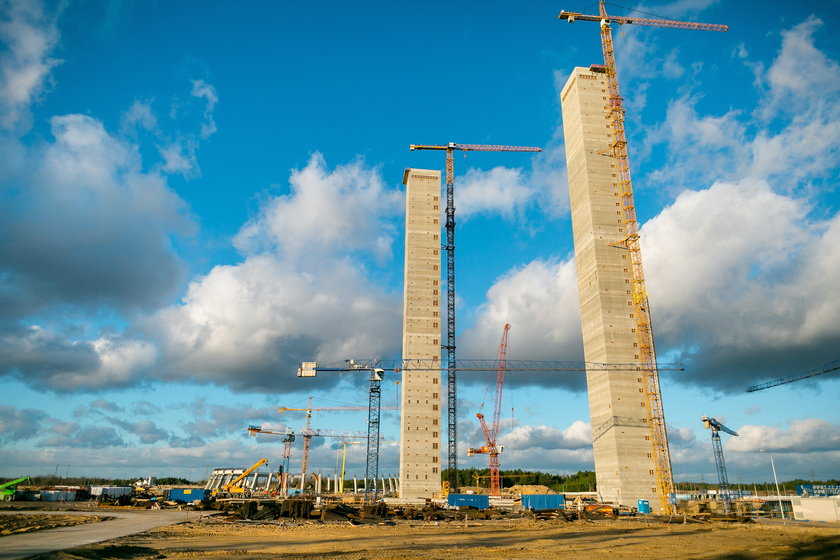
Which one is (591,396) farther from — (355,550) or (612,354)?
(355,550)

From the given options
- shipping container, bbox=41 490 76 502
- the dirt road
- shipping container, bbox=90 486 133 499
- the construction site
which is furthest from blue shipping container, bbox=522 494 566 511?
shipping container, bbox=41 490 76 502

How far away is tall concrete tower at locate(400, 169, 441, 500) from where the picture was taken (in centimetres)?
9962

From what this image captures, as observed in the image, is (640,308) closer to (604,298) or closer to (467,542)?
(604,298)

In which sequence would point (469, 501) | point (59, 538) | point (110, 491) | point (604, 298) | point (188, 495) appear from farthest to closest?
point (110, 491), point (604, 298), point (188, 495), point (469, 501), point (59, 538)

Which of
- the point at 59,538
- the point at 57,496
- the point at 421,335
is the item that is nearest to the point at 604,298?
the point at 421,335

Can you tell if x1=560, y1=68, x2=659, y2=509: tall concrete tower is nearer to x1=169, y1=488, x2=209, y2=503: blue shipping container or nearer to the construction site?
the construction site

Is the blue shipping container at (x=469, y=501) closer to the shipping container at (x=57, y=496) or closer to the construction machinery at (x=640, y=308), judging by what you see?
the construction machinery at (x=640, y=308)

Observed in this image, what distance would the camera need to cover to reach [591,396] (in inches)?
3314

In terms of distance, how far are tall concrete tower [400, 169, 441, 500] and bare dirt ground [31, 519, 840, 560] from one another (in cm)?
4649

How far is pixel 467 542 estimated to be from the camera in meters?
37.9

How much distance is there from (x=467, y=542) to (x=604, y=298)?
52.5 m

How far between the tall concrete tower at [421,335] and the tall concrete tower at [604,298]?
30.0 m

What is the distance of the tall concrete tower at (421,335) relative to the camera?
327 ft

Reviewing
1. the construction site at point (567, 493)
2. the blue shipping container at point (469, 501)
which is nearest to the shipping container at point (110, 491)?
the construction site at point (567, 493)
